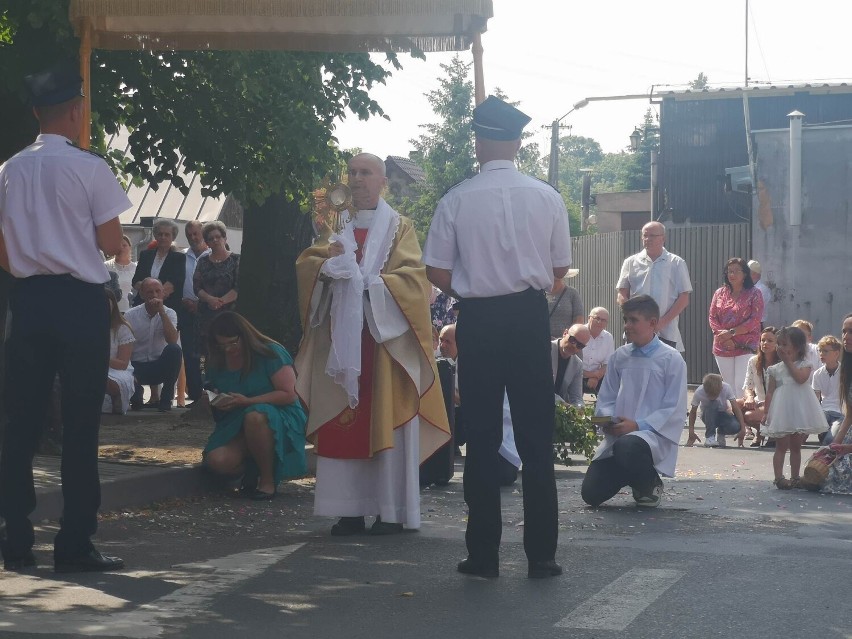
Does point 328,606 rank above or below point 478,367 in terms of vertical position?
below

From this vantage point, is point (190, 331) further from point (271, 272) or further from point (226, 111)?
point (226, 111)

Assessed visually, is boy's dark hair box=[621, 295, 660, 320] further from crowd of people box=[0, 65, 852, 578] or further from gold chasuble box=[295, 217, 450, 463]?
gold chasuble box=[295, 217, 450, 463]

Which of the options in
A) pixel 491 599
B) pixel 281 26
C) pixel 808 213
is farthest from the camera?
pixel 808 213

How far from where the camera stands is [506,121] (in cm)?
672

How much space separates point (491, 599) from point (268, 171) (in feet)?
20.9

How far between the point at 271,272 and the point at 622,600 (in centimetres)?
869

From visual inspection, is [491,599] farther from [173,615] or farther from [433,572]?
[173,615]

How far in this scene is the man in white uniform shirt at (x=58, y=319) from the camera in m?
6.37

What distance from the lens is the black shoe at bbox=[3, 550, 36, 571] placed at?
6.41 m

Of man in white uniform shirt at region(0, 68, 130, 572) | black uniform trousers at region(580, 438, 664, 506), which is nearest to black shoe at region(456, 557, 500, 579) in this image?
man in white uniform shirt at region(0, 68, 130, 572)

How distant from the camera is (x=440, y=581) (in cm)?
632

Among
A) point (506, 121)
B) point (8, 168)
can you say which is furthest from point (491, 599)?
point (8, 168)

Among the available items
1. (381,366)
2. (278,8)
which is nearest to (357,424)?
(381,366)

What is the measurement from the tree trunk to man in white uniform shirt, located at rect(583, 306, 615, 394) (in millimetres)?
3946
